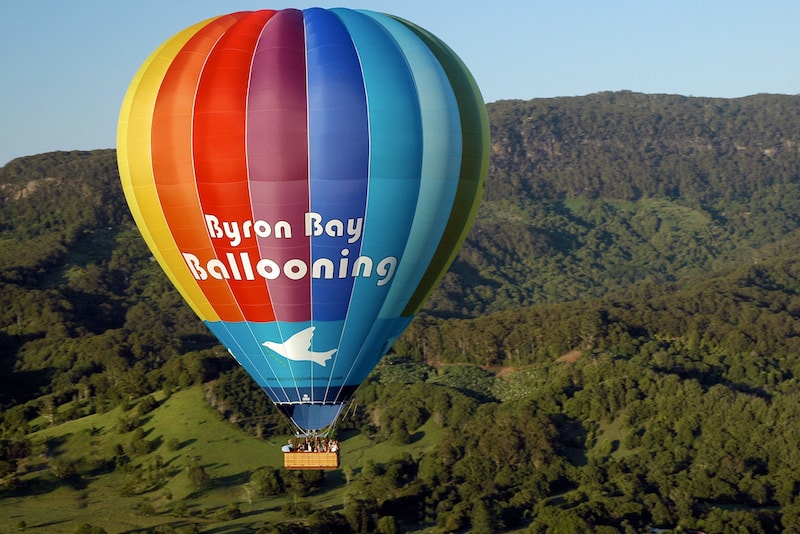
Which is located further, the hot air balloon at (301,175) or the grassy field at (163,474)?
the grassy field at (163,474)

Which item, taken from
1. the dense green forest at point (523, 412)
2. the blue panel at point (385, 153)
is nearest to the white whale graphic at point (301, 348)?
the blue panel at point (385, 153)

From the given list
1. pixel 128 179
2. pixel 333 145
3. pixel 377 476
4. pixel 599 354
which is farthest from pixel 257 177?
pixel 599 354

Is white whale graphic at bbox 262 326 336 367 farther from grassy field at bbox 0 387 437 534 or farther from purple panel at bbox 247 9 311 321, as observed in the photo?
grassy field at bbox 0 387 437 534

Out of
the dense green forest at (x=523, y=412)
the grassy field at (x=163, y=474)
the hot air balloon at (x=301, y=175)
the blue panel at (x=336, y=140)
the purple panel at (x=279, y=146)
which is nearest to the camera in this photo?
the purple panel at (x=279, y=146)

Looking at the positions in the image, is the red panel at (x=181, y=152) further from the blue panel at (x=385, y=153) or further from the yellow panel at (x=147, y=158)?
the blue panel at (x=385, y=153)

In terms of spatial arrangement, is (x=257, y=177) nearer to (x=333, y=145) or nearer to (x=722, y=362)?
(x=333, y=145)

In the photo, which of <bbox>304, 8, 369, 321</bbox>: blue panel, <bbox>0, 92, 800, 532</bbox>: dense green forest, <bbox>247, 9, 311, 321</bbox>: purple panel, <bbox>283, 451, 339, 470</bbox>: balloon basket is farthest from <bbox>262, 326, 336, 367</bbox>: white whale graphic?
<bbox>0, 92, 800, 532</bbox>: dense green forest

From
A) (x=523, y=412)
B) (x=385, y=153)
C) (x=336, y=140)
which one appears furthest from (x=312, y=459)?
(x=523, y=412)
